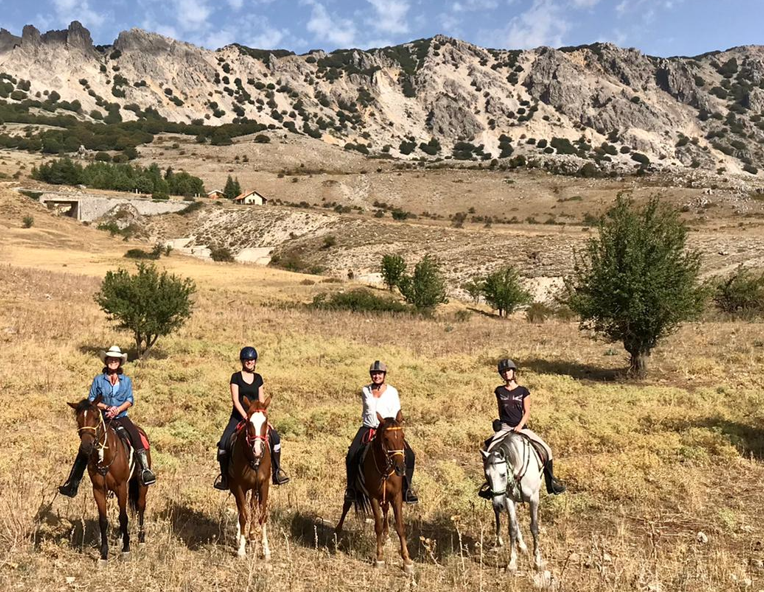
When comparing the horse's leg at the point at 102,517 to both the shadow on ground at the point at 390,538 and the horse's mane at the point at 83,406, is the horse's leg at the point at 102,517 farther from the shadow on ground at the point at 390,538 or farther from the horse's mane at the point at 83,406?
the shadow on ground at the point at 390,538

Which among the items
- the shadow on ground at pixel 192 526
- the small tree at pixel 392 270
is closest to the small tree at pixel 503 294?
the small tree at pixel 392 270

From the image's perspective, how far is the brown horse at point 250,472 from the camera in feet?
24.7

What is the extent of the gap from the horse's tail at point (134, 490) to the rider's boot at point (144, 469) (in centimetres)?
19

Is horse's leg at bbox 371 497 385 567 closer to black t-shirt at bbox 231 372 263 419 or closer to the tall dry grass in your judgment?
the tall dry grass

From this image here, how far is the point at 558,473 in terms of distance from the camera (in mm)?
11930

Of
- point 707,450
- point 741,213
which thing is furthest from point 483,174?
point 707,450

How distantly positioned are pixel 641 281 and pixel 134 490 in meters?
19.3

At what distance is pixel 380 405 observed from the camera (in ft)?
27.2

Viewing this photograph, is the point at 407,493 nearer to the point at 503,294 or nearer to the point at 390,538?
the point at 390,538

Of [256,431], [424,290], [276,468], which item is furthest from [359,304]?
[256,431]

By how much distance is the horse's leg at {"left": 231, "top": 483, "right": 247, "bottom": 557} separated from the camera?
7910mm

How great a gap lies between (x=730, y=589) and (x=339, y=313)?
30569 millimetres

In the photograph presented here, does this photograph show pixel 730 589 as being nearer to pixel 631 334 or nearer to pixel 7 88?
pixel 631 334

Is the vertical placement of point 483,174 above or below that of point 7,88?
below
